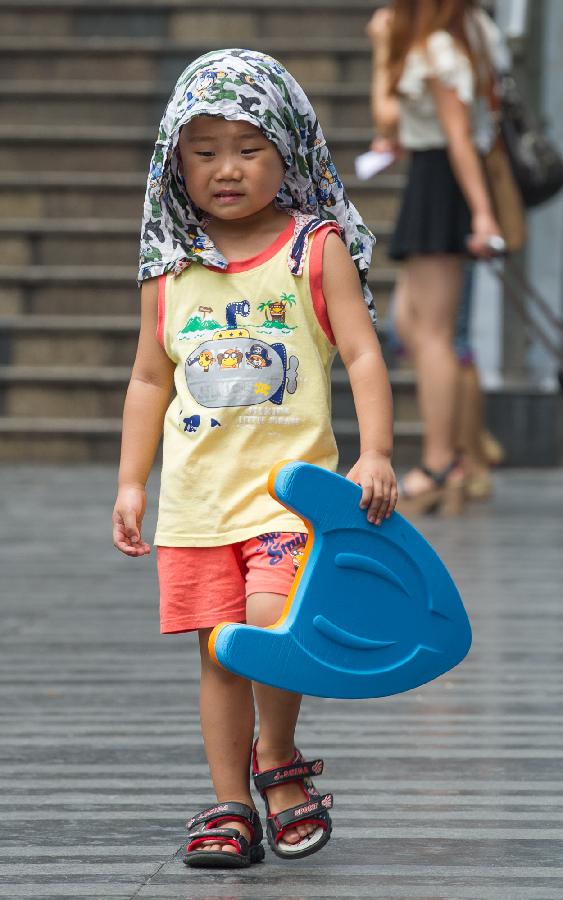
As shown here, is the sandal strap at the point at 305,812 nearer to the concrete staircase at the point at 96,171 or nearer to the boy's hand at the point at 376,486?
the boy's hand at the point at 376,486

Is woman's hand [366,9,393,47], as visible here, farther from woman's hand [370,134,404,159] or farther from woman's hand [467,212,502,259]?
woman's hand [467,212,502,259]

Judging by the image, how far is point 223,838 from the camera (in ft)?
8.40

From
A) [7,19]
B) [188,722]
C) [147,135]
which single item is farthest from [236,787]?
[7,19]

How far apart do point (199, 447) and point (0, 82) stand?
8.39 metres

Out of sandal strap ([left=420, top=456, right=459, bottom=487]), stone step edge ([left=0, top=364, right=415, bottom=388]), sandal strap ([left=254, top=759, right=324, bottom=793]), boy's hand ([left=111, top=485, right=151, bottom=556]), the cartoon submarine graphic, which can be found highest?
the cartoon submarine graphic

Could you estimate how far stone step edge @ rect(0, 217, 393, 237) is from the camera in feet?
32.1

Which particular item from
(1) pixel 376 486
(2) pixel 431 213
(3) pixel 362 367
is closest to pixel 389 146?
(2) pixel 431 213

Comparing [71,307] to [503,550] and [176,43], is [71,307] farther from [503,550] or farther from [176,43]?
[503,550]

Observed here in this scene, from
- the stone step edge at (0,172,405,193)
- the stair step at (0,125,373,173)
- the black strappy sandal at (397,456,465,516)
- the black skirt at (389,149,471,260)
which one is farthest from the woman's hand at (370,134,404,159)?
the stair step at (0,125,373,173)

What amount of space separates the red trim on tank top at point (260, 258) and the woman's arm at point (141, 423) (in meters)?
0.13

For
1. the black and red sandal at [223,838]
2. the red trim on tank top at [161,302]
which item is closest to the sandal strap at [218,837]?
the black and red sandal at [223,838]

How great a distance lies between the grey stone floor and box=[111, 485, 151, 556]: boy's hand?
0.40 metres

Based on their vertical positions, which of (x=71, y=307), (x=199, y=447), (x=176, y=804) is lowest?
(x=71, y=307)

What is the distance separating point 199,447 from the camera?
2713 mm
